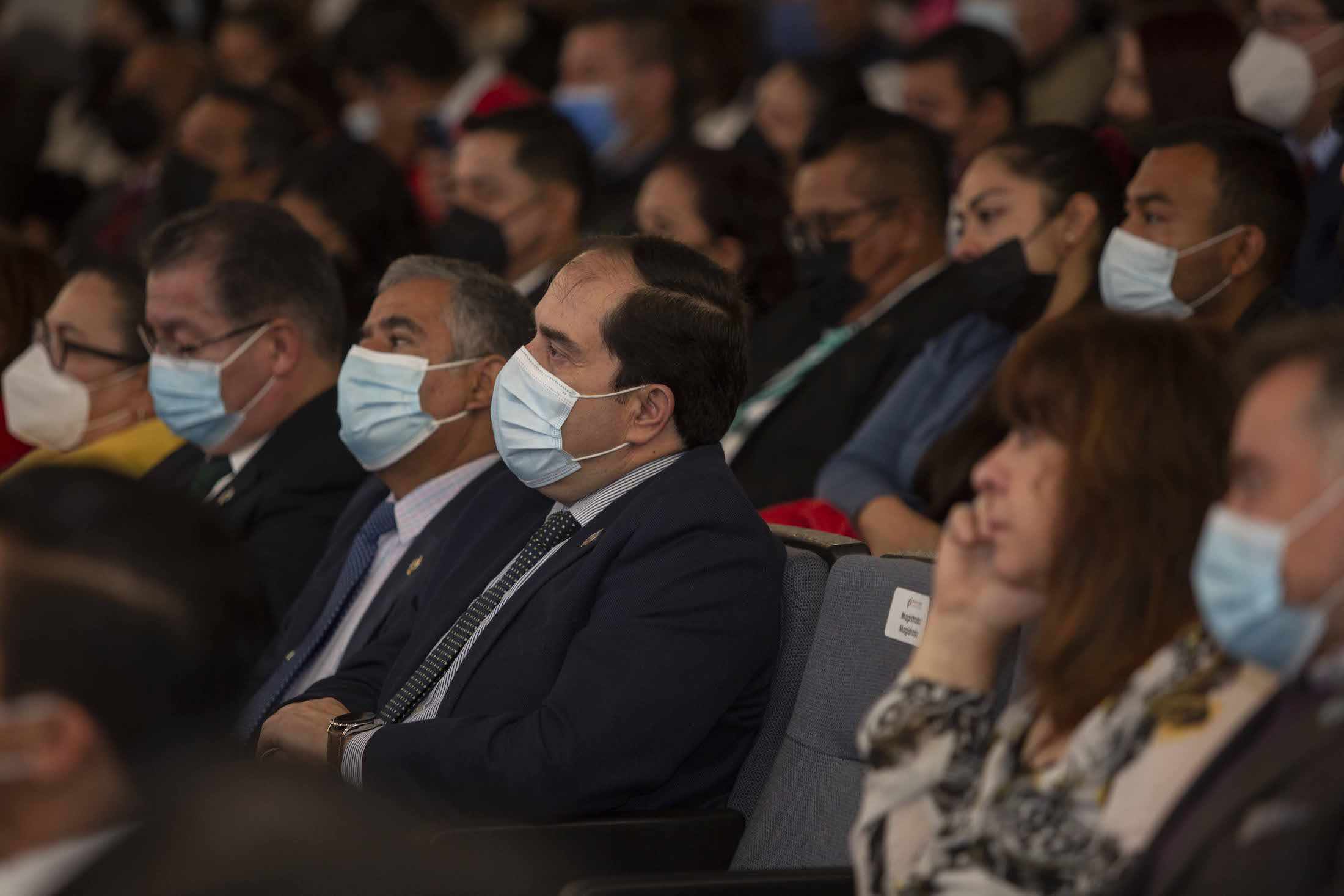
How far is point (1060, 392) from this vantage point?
1.94 m

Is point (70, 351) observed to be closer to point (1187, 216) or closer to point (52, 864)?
point (1187, 216)

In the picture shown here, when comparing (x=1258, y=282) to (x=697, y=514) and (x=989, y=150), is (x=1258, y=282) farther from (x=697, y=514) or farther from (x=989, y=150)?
(x=697, y=514)

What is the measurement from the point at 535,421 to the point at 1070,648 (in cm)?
127

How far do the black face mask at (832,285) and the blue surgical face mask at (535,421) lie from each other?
73.0 inches

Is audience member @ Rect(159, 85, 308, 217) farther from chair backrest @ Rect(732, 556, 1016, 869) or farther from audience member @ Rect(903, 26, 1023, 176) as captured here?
chair backrest @ Rect(732, 556, 1016, 869)

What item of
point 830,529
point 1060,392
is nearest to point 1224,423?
point 1060,392

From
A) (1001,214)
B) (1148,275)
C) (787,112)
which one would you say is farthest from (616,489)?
(787,112)

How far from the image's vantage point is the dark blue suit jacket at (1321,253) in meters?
3.68

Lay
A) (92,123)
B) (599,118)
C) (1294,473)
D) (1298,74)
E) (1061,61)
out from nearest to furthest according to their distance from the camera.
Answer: (1294,473) < (1298,74) < (1061,61) < (599,118) < (92,123)

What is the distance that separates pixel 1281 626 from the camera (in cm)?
163

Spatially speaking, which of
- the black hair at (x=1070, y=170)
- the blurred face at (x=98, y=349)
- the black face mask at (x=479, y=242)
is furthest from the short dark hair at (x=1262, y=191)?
the blurred face at (x=98, y=349)

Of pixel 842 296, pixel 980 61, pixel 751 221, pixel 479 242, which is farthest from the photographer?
pixel 980 61

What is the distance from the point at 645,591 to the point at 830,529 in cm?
80

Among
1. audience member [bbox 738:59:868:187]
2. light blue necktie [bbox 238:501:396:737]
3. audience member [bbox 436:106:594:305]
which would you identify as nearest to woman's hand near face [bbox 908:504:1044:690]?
light blue necktie [bbox 238:501:396:737]
